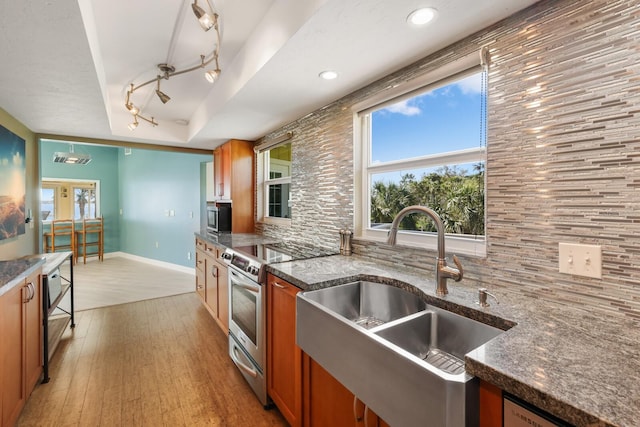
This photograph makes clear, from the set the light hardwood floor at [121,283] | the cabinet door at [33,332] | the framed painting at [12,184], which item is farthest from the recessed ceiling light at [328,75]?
the light hardwood floor at [121,283]

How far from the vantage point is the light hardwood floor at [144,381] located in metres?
1.75

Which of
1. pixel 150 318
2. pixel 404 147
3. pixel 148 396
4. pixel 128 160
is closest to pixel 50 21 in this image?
pixel 404 147

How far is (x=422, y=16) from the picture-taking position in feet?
4.15

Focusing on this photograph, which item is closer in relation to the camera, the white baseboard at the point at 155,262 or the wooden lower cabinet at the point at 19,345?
the wooden lower cabinet at the point at 19,345

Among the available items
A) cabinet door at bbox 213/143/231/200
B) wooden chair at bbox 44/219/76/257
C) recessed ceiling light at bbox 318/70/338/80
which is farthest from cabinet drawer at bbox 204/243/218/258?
wooden chair at bbox 44/219/76/257

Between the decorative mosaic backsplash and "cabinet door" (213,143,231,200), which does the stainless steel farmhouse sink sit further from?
"cabinet door" (213,143,231,200)

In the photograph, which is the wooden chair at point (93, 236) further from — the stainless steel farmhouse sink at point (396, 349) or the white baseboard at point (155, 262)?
the stainless steel farmhouse sink at point (396, 349)

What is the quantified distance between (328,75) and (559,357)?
178cm

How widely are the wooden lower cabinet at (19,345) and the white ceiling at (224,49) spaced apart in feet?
4.30

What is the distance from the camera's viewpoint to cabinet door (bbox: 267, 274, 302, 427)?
4.99ft

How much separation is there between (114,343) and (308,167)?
2.46 m

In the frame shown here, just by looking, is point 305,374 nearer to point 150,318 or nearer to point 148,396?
point 148,396

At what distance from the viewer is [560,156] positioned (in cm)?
111

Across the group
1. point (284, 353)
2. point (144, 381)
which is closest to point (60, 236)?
point (144, 381)
